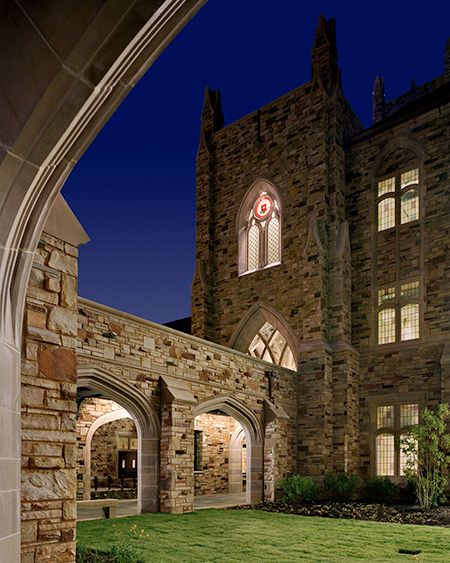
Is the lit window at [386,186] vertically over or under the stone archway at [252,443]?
over

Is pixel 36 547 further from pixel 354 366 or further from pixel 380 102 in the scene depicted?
pixel 380 102

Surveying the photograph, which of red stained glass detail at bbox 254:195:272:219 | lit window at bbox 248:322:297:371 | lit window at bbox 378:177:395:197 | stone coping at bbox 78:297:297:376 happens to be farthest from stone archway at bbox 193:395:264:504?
lit window at bbox 378:177:395:197

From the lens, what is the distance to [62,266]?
161 inches

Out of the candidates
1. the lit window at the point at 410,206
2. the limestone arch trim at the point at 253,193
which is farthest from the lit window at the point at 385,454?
the limestone arch trim at the point at 253,193

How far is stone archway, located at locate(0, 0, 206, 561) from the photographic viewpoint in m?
2.12

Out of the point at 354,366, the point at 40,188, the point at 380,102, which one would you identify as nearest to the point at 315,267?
the point at 354,366

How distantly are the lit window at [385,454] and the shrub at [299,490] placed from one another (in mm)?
3001

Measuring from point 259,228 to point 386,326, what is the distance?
6.06 meters

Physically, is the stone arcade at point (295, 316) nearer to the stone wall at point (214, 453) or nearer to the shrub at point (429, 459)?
the stone wall at point (214, 453)

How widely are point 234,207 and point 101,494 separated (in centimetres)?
1129

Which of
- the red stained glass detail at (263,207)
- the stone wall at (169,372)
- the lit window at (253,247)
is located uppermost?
the red stained glass detail at (263,207)

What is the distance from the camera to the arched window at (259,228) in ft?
69.1

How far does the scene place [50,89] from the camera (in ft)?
7.22

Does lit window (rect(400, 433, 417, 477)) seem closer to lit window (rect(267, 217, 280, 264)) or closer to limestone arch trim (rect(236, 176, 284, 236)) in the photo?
lit window (rect(267, 217, 280, 264))
